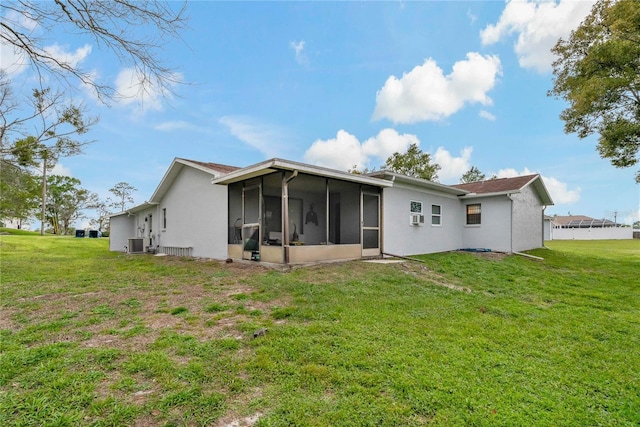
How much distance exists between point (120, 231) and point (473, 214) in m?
19.6

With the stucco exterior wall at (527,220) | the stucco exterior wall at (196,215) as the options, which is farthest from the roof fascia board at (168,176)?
the stucco exterior wall at (527,220)

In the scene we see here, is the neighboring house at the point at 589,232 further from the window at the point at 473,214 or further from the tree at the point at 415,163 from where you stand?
→ the window at the point at 473,214

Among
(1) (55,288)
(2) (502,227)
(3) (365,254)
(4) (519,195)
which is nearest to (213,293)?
(1) (55,288)

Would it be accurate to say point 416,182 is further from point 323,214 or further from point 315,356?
point 315,356

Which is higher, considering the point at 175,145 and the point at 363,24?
the point at 363,24

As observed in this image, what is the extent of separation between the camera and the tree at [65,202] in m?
37.5

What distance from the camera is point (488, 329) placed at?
396 cm

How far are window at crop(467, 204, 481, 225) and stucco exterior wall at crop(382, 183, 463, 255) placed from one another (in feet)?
1.28

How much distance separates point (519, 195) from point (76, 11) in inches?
602

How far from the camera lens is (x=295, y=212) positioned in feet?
40.4

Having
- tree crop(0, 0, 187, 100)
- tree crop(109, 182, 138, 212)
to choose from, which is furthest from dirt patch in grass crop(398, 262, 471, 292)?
tree crop(109, 182, 138, 212)

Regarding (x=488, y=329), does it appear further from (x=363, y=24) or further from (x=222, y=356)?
(x=363, y=24)

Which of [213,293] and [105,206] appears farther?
[105,206]

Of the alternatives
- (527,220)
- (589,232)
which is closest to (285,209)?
(527,220)
